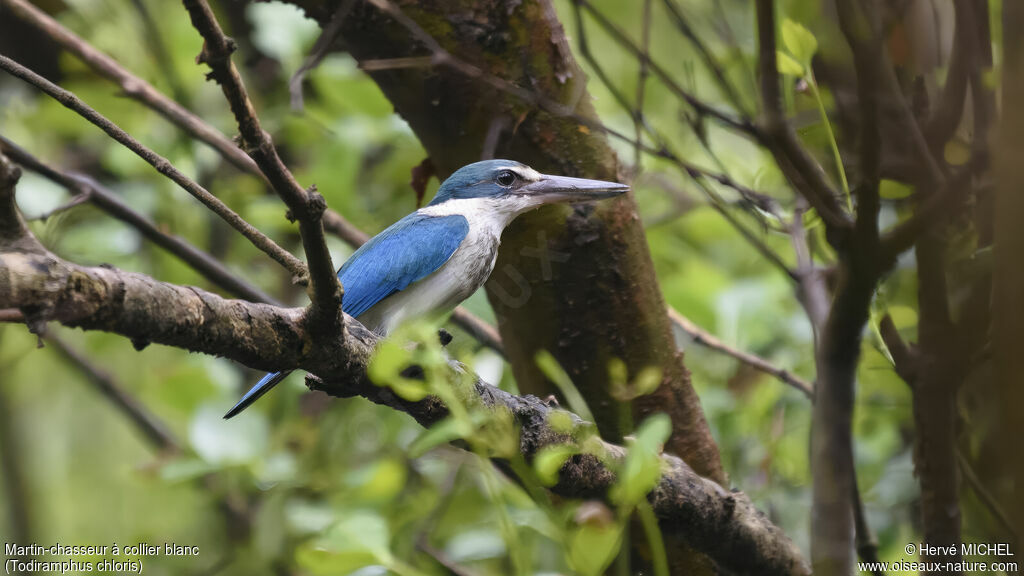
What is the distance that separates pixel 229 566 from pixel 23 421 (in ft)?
7.32

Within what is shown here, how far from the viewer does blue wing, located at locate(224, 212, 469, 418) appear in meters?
2.69

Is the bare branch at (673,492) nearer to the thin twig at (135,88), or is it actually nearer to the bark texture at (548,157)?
the bark texture at (548,157)

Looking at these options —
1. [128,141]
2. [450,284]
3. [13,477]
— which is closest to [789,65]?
[450,284]

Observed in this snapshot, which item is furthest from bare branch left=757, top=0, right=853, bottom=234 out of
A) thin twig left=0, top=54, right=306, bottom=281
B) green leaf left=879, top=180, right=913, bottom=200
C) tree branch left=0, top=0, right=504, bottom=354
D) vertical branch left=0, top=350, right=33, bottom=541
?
vertical branch left=0, top=350, right=33, bottom=541

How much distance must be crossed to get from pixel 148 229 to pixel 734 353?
6.33 ft

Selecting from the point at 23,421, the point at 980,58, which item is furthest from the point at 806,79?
the point at 23,421

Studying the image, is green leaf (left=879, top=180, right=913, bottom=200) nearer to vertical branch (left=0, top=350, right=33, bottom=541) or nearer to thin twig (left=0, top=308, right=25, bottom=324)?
thin twig (left=0, top=308, right=25, bottom=324)

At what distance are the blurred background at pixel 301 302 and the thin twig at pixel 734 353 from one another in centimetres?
6

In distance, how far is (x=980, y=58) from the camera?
162 cm

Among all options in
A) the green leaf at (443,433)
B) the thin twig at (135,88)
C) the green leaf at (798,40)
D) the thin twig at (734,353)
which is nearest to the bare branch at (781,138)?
the green leaf at (798,40)

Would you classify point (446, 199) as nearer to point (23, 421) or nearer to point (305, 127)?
point (305, 127)

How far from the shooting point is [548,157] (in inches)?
97.0
